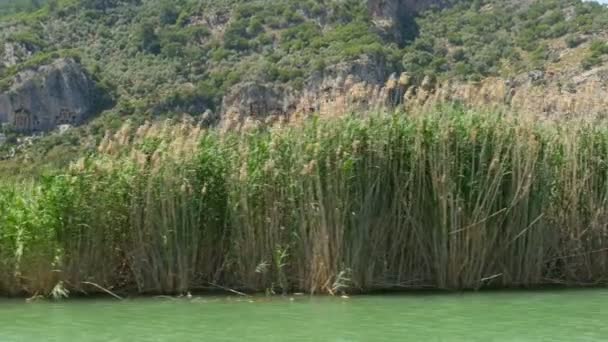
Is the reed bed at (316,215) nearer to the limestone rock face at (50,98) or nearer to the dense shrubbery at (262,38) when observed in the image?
the dense shrubbery at (262,38)

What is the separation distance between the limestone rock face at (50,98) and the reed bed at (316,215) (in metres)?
73.4

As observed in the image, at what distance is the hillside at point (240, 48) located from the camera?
2940 inches

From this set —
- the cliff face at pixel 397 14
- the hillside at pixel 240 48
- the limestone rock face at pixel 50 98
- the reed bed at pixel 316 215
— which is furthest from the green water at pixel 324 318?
the cliff face at pixel 397 14

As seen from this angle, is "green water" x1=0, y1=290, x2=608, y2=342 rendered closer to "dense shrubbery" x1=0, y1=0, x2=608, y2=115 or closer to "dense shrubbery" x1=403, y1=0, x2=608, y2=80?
"dense shrubbery" x1=0, y1=0, x2=608, y2=115

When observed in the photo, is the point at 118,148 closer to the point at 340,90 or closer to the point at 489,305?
the point at 340,90

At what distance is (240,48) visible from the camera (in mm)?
92812

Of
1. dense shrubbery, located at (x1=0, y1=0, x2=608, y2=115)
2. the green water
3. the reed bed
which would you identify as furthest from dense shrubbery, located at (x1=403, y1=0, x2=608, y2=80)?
the green water

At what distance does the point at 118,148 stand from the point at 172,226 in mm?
1035

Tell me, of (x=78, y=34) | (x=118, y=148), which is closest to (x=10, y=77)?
(x=78, y=34)

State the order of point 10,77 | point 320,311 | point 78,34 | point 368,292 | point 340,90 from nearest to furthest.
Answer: point 320,311
point 368,292
point 340,90
point 10,77
point 78,34

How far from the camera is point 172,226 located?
8219 millimetres

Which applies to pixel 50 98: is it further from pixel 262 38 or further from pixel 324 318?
pixel 324 318

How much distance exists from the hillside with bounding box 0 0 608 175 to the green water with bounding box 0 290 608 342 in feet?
186

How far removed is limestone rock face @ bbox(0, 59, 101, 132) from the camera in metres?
81.2
